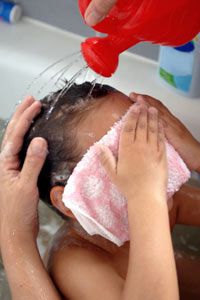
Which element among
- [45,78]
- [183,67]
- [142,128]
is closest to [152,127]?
[142,128]

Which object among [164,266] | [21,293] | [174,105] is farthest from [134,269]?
[174,105]

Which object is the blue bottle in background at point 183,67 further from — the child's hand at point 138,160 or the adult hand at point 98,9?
the adult hand at point 98,9

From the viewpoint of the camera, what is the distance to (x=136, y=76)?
1.71m

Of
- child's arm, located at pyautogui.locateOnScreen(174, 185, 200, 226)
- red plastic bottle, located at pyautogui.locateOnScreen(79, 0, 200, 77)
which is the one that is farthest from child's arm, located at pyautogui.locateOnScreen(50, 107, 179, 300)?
child's arm, located at pyautogui.locateOnScreen(174, 185, 200, 226)

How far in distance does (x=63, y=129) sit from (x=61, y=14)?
2.89 ft

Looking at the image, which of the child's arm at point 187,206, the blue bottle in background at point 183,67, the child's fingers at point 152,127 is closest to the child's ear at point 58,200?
the child's fingers at point 152,127

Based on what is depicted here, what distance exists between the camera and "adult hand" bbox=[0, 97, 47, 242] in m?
1.08

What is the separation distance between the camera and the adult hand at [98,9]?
0.84m

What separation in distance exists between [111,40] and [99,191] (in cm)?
28

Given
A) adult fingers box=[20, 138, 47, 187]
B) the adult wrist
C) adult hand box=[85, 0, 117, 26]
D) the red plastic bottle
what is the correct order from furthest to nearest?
the adult wrist → adult fingers box=[20, 138, 47, 187] → the red plastic bottle → adult hand box=[85, 0, 117, 26]

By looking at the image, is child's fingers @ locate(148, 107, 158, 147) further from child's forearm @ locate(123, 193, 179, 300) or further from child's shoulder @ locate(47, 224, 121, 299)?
child's shoulder @ locate(47, 224, 121, 299)

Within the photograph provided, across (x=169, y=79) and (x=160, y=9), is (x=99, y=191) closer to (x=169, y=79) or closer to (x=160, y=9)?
(x=160, y=9)

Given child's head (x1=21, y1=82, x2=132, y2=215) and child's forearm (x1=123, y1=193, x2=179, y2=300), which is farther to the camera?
child's head (x1=21, y1=82, x2=132, y2=215)

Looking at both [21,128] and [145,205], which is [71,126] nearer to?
[21,128]
